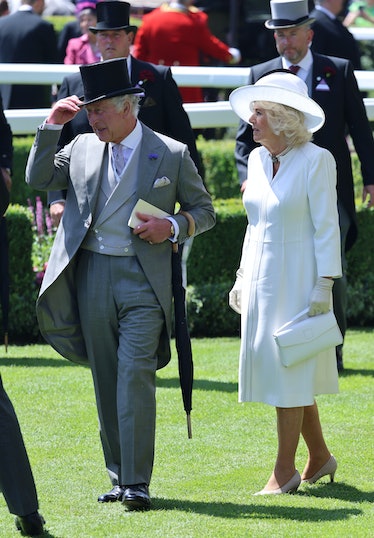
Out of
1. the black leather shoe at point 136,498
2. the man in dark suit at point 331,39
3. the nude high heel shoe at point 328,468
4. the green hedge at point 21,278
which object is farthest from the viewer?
the man in dark suit at point 331,39

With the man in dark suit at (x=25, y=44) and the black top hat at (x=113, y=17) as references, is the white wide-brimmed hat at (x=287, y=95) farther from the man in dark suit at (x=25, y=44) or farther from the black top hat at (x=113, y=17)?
the man in dark suit at (x=25, y=44)

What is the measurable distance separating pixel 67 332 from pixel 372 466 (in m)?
1.63

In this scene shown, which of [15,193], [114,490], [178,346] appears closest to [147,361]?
[178,346]

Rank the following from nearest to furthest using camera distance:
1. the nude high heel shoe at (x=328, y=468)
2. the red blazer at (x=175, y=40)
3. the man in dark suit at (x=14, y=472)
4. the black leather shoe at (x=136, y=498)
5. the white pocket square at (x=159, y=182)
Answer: the man in dark suit at (x=14, y=472) → the black leather shoe at (x=136, y=498) → the white pocket square at (x=159, y=182) → the nude high heel shoe at (x=328, y=468) → the red blazer at (x=175, y=40)

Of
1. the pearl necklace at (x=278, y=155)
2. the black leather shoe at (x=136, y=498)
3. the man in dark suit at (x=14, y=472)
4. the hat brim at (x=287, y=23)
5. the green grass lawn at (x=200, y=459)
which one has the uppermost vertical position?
the hat brim at (x=287, y=23)

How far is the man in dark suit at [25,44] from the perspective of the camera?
1256 centimetres

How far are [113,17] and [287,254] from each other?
2.11 m

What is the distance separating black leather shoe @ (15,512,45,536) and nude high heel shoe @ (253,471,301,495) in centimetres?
112

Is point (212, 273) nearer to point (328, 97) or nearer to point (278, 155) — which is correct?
point (328, 97)

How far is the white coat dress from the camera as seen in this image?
19.0 feet

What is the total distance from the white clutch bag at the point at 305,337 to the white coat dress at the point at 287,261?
0.05m

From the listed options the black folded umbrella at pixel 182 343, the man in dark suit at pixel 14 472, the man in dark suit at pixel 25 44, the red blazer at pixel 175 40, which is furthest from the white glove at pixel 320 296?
the man in dark suit at pixel 25 44

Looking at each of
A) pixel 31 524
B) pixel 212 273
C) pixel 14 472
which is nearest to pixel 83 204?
pixel 14 472

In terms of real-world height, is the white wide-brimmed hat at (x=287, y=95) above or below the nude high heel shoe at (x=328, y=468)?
above
